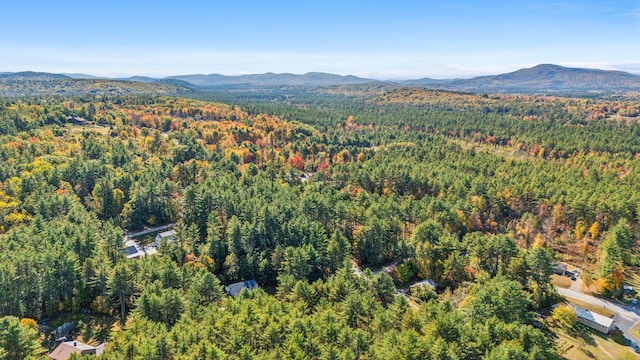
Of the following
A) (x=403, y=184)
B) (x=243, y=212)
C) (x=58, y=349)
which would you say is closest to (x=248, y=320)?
(x=58, y=349)

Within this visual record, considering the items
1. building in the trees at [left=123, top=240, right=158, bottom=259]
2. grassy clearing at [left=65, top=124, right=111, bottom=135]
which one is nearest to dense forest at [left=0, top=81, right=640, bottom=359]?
building in the trees at [left=123, top=240, right=158, bottom=259]

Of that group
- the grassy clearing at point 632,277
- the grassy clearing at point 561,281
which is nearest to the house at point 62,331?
the grassy clearing at point 561,281

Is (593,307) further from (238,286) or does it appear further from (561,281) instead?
(238,286)

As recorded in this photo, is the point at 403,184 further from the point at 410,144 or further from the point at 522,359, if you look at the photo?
the point at 522,359

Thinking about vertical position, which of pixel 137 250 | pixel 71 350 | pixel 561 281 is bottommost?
pixel 561 281

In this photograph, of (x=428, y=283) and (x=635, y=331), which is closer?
(x=635, y=331)

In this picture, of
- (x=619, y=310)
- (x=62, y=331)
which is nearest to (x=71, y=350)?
(x=62, y=331)

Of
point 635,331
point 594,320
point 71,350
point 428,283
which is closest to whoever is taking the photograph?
point 71,350

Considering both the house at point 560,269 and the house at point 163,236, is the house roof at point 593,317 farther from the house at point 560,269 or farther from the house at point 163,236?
the house at point 163,236
